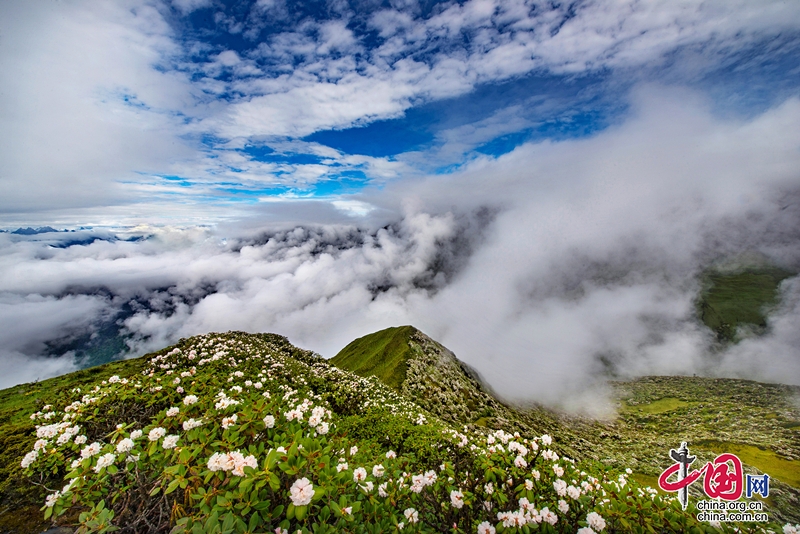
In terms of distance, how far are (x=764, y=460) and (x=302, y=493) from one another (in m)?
155

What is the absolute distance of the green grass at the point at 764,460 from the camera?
81.7m

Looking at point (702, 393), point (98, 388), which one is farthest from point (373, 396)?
point (702, 393)

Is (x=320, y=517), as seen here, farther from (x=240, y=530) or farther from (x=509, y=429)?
(x=509, y=429)

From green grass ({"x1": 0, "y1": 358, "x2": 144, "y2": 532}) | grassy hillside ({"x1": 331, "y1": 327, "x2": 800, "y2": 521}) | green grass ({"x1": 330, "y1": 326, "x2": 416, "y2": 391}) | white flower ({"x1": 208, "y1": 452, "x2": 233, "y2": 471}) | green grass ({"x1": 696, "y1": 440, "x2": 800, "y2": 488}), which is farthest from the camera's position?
green grass ({"x1": 696, "y1": 440, "x2": 800, "y2": 488})

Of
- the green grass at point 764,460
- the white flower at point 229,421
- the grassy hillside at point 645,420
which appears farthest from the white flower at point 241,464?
the green grass at point 764,460

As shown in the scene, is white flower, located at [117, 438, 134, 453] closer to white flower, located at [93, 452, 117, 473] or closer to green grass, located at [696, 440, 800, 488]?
white flower, located at [93, 452, 117, 473]

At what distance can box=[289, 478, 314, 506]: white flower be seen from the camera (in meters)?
3.64

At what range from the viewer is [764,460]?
93812 mm

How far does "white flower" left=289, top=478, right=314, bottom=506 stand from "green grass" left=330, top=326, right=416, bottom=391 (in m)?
47.3

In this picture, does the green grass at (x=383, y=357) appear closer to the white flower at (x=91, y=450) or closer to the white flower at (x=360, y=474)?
the white flower at (x=360, y=474)

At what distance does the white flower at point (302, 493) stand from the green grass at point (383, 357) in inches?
1861

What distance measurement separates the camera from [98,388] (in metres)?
8.20

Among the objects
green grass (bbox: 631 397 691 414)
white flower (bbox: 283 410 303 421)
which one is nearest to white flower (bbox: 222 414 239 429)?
white flower (bbox: 283 410 303 421)

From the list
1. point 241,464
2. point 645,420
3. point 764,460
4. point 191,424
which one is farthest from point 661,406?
point 191,424
